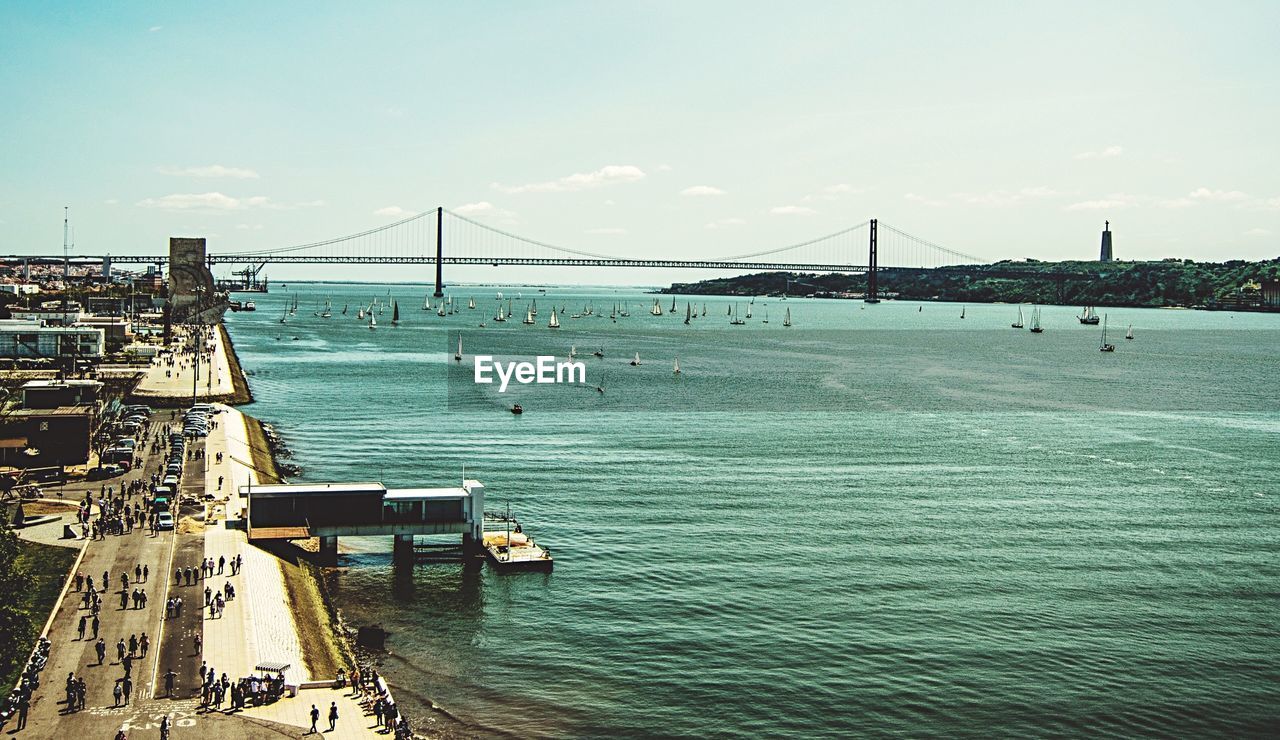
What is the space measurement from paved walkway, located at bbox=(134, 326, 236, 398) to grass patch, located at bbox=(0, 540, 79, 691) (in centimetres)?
3872

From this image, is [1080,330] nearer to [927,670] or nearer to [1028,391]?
[1028,391]

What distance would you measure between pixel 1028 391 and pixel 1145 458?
106 ft

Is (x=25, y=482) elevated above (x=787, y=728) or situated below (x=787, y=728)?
above

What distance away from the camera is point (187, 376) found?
77562 millimetres

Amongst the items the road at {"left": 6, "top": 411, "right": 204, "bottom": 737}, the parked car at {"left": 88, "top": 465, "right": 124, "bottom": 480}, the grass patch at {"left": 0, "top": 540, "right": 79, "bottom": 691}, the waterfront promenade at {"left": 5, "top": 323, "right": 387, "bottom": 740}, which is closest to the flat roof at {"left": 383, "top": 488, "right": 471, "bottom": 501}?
the waterfront promenade at {"left": 5, "top": 323, "right": 387, "bottom": 740}

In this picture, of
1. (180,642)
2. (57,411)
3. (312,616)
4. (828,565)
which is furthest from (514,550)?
(57,411)

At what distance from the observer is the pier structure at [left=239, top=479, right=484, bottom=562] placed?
33250 mm

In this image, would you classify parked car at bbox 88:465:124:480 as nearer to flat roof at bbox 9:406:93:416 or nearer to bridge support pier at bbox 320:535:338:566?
flat roof at bbox 9:406:93:416

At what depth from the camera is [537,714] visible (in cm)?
2362

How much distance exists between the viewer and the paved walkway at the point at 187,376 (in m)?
68.4

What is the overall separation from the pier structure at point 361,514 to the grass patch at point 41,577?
5202 mm

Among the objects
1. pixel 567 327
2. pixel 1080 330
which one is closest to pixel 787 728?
pixel 567 327

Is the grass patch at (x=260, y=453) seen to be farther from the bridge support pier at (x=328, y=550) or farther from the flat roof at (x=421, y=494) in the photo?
the flat roof at (x=421, y=494)

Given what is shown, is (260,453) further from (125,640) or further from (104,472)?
(125,640)
